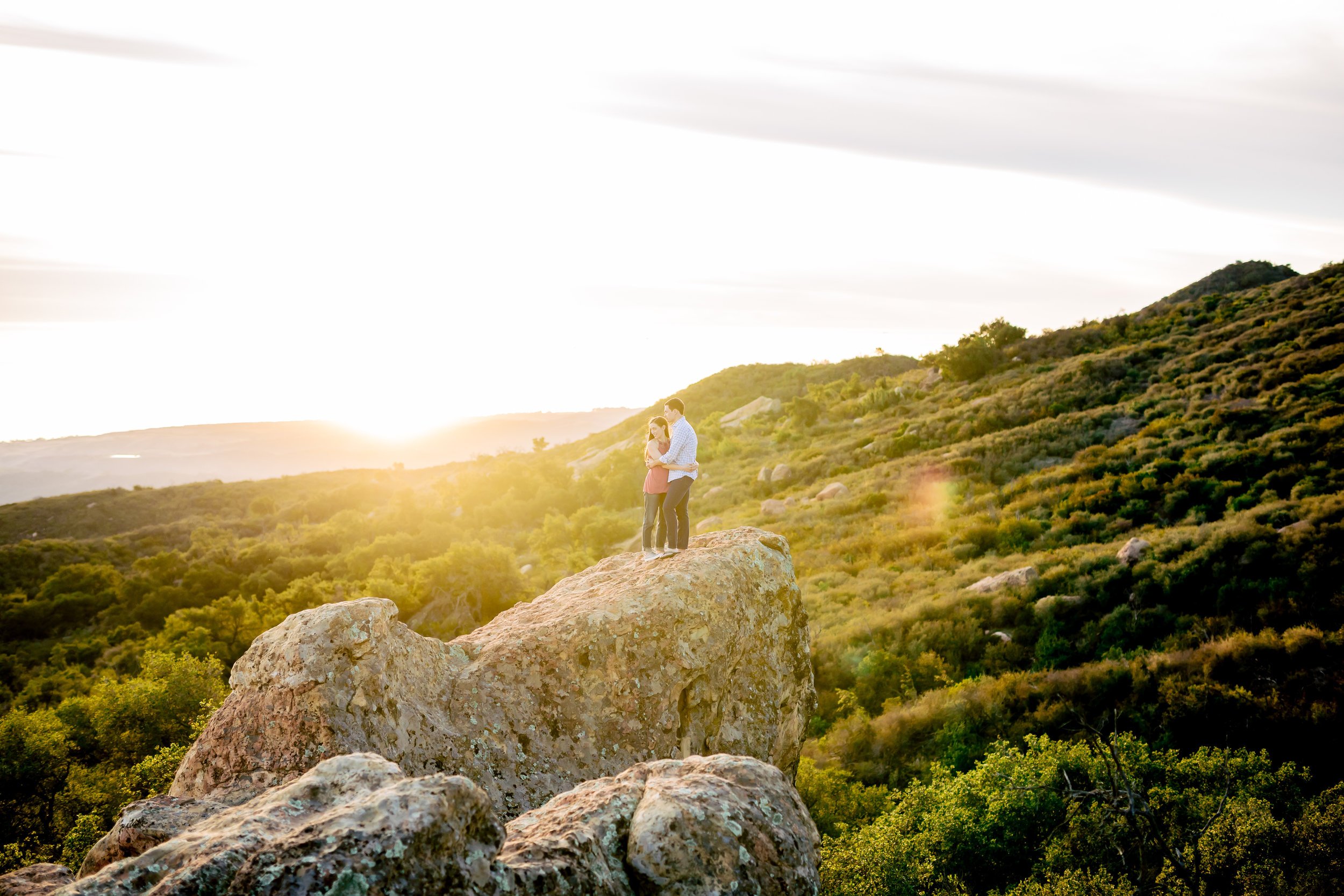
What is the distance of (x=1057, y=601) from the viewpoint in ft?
63.5

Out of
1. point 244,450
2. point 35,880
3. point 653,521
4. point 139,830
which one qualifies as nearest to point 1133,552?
point 653,521

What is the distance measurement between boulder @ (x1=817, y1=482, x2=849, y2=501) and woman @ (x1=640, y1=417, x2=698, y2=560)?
25017 millimetres

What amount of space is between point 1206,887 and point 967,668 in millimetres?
9138

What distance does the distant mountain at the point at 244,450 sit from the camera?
108 meters

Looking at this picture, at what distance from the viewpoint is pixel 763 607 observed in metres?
11.4

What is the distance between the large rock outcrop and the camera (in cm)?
409

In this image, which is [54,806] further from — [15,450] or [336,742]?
[15,450]

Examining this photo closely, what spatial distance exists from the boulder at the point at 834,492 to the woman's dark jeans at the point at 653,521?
977 inches

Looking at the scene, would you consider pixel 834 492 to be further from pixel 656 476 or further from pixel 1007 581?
pixel 656 476

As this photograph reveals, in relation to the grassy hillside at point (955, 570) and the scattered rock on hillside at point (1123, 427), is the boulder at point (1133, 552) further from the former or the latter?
the scattered rock on hillside at point (1123, 427)

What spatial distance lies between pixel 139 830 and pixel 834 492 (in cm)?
3387

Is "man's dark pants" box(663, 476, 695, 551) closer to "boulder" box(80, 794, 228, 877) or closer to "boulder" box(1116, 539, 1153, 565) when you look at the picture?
"boulder" box(80, 794, 228, 877)

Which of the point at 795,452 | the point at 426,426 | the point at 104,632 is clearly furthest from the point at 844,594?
the point at 426,426

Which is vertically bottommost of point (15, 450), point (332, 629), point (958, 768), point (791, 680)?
point (958, 768)
